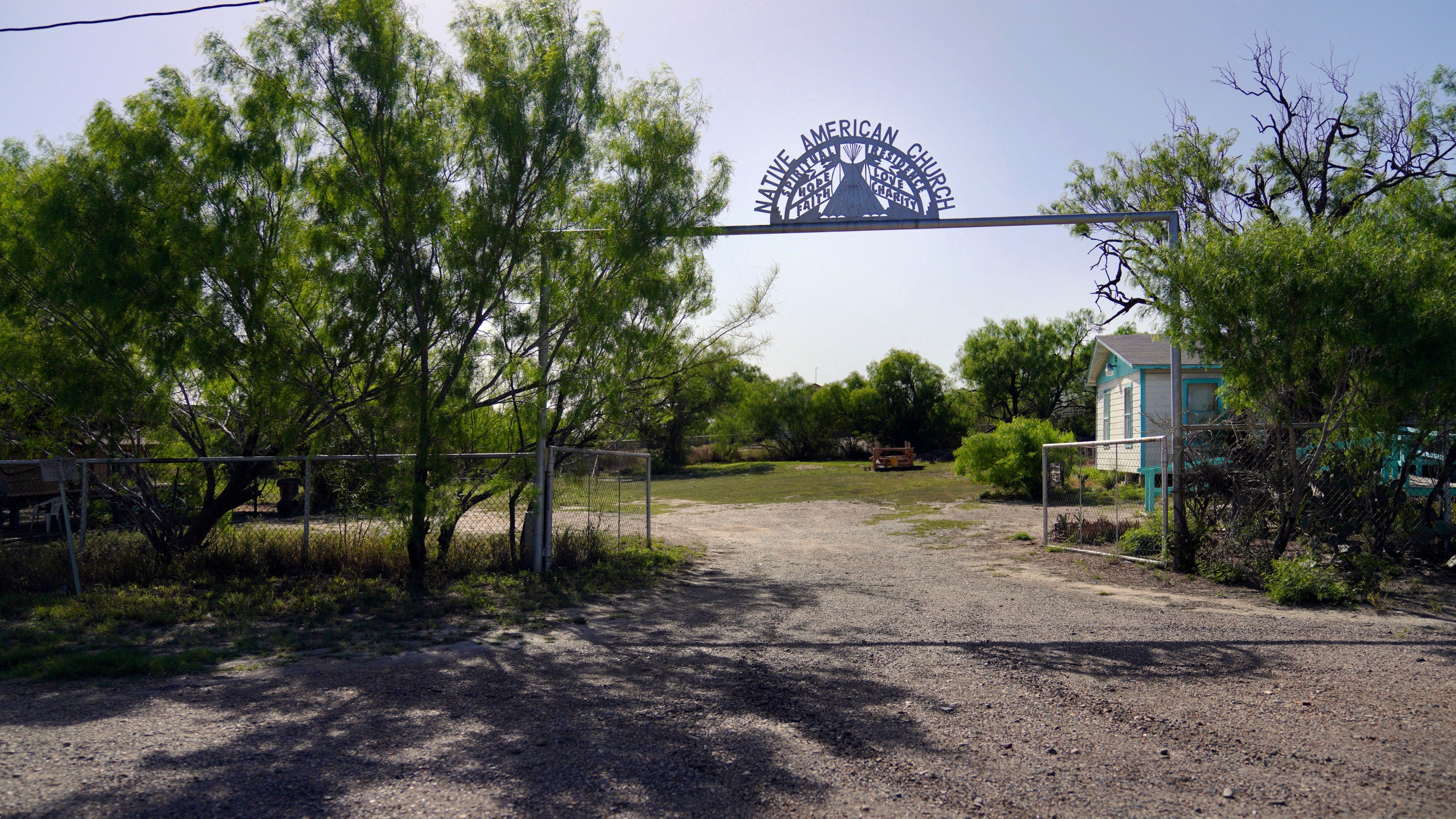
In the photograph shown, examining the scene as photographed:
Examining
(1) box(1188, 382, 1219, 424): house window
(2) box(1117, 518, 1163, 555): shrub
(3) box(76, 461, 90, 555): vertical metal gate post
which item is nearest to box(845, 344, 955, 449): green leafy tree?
(1) box(1188, 382, 1219, 424): house window

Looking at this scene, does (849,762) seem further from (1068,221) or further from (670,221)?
(1068,221)

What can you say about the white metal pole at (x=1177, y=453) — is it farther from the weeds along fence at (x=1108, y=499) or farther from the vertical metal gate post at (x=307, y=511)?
the vertical metal gate post at (x=307, y=511)

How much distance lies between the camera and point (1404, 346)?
8.17 meters

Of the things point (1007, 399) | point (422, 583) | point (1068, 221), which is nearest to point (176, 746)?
point (422, 583)

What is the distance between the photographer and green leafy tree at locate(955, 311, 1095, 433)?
4603 cm

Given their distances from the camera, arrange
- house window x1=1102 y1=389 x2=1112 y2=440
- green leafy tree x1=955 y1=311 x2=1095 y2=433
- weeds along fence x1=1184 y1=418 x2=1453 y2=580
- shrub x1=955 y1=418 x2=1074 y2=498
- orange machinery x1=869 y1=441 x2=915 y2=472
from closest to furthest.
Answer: weeds along fence x1=1184 y1=418 x2=1453 y2=580
shrub x1=955 y1=418 x2=1074 y2=498
house window x1=1102 y1=389 x2=1112 y2=440
orange machinery x1=869 y1=441 x2=915 y2=472
green leafy tree x1=955 y1=311 x2=1095 y2=433

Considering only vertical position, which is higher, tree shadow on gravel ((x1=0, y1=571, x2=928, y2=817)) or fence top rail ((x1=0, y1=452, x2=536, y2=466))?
fence top rail ((x1=0, y1=452, x2=536, y2=466))

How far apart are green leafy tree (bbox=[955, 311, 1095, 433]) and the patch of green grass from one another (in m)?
10.3

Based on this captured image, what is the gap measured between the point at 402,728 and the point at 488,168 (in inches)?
241

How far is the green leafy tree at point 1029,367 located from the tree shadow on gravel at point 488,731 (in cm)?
4276

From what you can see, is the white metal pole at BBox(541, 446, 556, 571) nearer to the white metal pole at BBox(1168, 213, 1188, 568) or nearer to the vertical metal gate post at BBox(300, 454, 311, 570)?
the vertical metal gate post at BBox(300, 454, 311, 570)

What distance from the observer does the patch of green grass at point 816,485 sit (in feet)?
75.5

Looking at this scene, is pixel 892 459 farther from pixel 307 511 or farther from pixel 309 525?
pixel 307 511

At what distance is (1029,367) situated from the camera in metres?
46.1
